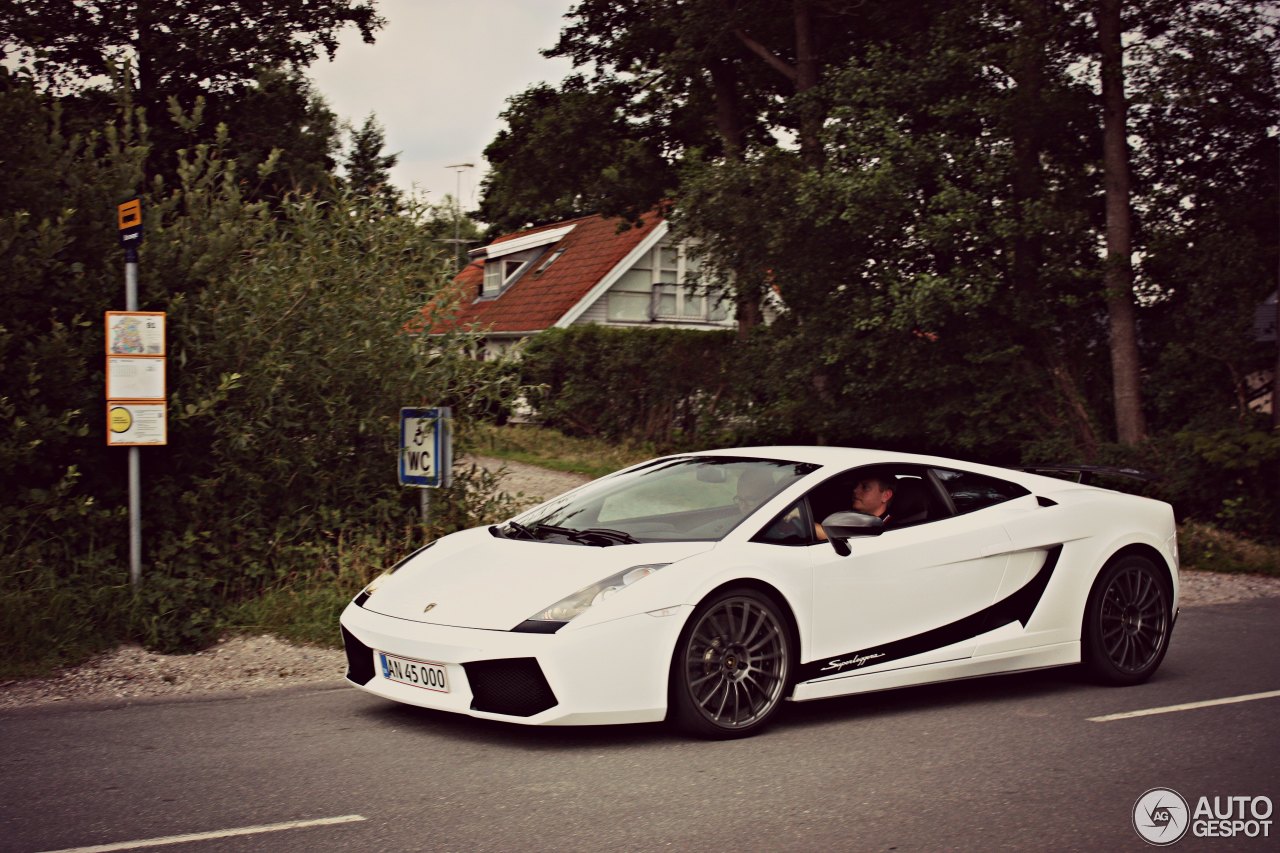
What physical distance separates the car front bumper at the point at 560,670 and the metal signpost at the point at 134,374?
3534 millimetres

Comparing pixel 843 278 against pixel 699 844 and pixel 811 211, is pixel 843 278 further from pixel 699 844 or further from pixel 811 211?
pixel 699 844

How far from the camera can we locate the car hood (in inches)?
242

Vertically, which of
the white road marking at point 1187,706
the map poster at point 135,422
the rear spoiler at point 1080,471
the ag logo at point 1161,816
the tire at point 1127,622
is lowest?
the white road marking at point 1187,706

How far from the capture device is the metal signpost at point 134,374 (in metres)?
8.65

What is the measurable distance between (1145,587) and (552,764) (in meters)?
4.05

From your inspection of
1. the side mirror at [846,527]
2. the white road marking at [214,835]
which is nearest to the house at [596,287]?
the side mirror at [846,527]

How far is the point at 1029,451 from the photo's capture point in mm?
18688

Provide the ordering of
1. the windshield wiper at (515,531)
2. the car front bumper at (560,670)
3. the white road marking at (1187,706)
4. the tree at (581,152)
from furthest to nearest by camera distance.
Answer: the tree at (581,152), the windshield wiper at (515,531), the white road marking at (1187,706), the car front bumper at (560,670)

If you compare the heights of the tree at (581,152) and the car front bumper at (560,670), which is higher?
the tree at (581,152)

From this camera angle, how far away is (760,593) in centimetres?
644

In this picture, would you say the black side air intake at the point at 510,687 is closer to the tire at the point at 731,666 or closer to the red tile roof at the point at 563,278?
the tire at the point at 731,666

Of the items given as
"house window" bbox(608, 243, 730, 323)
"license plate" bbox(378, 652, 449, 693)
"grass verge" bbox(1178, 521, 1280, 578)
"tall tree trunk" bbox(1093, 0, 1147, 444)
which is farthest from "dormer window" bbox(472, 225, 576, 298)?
"license plate" bbox(378, 652, 449, 693)

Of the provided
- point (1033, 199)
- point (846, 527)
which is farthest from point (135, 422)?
point (1033, 199)

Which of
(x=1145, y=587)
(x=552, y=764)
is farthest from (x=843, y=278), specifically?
(x=552, y=764)
